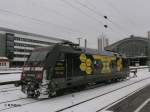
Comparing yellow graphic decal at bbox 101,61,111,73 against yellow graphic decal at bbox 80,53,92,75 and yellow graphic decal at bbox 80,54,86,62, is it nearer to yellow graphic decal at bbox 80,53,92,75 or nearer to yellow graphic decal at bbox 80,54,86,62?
yellow graphic decal at bbox 80,53,92,75

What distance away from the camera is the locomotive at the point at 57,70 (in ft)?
40.4

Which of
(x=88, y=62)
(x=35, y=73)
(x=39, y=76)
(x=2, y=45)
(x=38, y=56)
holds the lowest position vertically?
(x=39, y=76)

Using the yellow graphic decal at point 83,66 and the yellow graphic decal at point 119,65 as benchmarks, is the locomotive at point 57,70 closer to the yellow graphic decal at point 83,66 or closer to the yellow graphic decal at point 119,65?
the yellow graphic decal at point 83,66

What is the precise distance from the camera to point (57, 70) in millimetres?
12898

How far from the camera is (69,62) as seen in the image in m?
13.9

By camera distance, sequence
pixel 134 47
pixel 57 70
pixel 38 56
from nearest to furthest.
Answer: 1. pixel 57 70
2. pixel 38 56
3. pixel 134 47

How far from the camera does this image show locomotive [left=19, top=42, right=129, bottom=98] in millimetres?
12305

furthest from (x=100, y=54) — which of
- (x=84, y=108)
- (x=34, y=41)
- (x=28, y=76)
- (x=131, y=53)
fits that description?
(x=131, y=53)

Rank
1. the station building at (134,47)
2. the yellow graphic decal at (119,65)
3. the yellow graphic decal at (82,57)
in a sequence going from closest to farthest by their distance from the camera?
the yellow graphic decal at (82,57) → the yellow graphic decal at (119,65) → the station building at (134,47)

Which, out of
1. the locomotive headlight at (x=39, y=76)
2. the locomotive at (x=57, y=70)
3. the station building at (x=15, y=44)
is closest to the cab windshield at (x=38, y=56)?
the locomotive at (x=57, y=70)

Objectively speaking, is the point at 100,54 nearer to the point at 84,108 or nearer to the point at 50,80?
the point at 50,80

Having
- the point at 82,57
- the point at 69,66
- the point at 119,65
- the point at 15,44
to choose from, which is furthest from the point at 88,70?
the point at 15,44

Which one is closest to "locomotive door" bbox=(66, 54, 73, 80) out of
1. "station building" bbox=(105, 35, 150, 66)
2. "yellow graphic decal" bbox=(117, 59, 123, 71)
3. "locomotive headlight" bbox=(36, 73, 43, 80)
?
"locomotive headlight" bbox=(36, 73, 43, 80)

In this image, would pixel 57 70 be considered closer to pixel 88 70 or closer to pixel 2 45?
pixel 88 70
